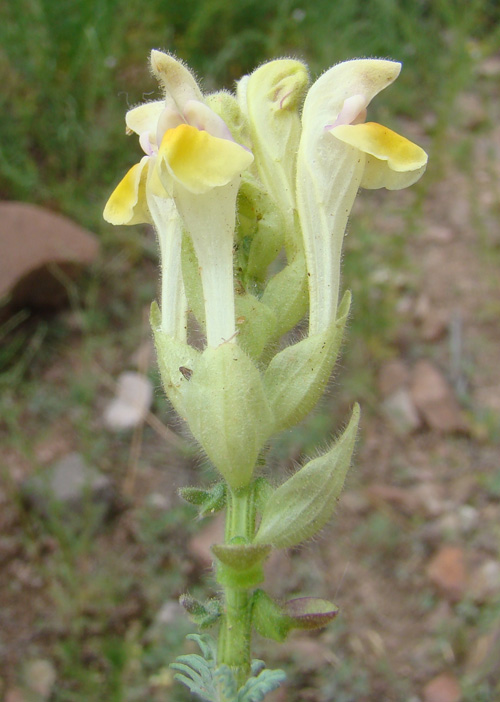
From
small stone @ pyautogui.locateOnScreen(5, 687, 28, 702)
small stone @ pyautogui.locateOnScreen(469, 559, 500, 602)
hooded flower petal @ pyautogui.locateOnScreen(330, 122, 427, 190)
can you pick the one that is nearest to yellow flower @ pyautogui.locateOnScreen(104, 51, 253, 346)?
hooded flower petal @ pyautogui.locateOnScreen(330, 122, 427, 190)

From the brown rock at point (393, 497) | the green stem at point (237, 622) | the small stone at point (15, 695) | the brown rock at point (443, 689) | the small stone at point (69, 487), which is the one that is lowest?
the brown rock at point (443, 689)

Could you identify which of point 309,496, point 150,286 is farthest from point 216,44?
point 309,496

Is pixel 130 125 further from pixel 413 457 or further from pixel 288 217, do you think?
pixel 413 457

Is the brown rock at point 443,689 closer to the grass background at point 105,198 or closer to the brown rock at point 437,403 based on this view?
the grass background at point 105,198

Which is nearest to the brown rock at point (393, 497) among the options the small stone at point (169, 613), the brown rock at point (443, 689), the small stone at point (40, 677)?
the brown rock at point (443, 689)

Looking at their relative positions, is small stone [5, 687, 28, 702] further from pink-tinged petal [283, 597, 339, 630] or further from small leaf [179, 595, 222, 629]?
pink-tinged petal [283, 597, 339, 630]

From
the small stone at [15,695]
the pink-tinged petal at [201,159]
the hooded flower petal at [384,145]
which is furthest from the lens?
the small stone at [15,695]
